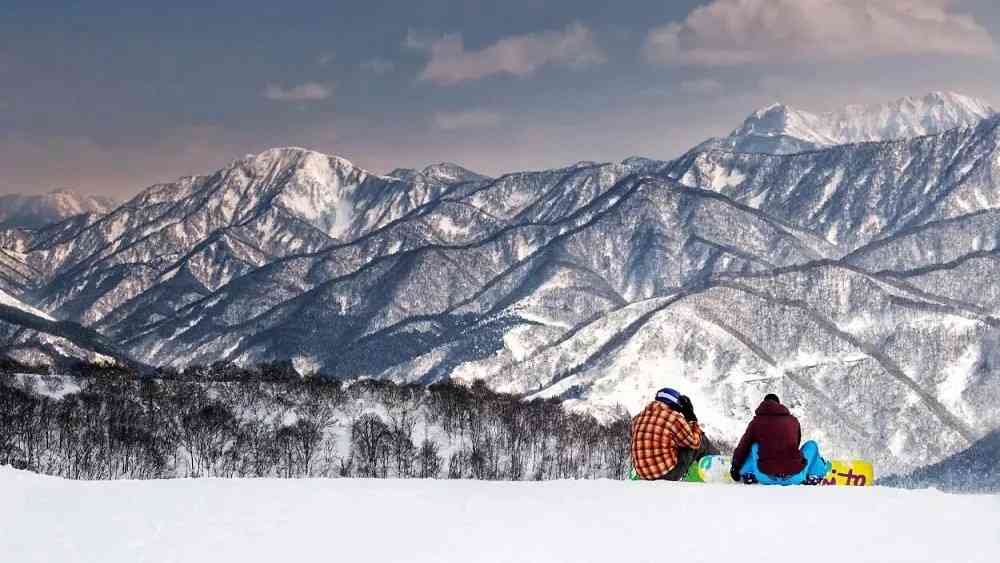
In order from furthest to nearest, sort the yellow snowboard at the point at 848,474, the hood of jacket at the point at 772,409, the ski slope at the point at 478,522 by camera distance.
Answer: the yellow snowboard at the point at 848,474 < the hood of jacket at the point at 772,409 < the ski slope at the point at 478,522

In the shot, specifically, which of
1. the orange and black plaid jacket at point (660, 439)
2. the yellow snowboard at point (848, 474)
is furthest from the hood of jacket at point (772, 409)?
the yellow snowboard at point (848, 474)

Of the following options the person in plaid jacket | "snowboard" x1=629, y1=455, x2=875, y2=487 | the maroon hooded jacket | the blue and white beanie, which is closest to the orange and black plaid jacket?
the person in plaid jacket

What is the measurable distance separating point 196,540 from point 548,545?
515 centimetres

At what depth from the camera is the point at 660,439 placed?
23625 mm

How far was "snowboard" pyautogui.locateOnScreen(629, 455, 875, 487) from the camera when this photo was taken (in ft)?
78.5

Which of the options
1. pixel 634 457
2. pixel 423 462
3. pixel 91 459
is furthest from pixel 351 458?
pixel 634 457

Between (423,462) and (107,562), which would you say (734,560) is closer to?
(107,562)

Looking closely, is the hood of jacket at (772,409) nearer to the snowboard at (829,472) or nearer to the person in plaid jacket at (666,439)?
the person in plaid jacket at (666,439)

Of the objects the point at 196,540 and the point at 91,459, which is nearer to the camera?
the point at 196,540

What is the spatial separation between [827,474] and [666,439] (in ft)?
12.4

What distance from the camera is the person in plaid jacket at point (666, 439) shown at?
77.4 feet

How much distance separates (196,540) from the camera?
51.3 feet

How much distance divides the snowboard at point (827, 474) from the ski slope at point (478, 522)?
13.3 ft

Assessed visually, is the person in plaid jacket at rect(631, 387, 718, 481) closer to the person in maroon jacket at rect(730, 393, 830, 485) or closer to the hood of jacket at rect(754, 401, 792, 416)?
the person in maroon jacket at rect(730, 393, 830, 485)
